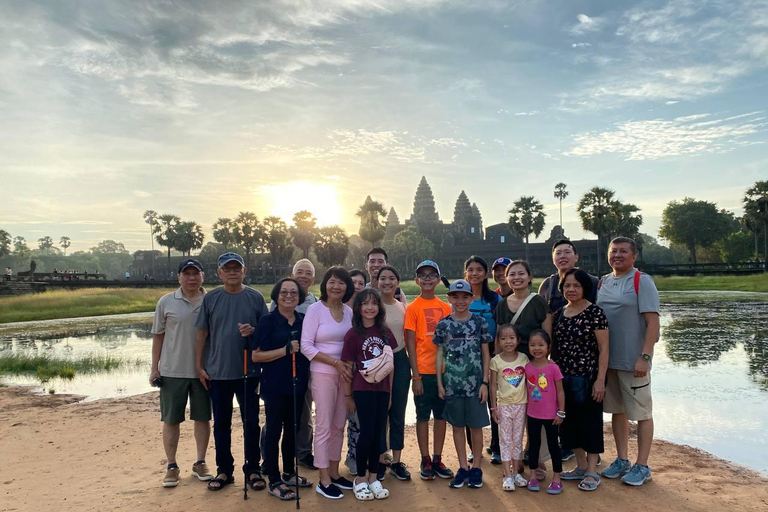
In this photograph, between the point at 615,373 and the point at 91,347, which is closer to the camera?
the point at 615,373

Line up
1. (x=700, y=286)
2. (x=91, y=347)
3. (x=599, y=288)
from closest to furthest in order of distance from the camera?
(x=599, y=288)
(x=91, y=347)
(x=700, y=286)

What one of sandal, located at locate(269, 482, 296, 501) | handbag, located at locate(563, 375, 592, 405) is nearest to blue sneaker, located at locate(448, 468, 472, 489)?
handbag, located at locate(563, 375, 592, 405)

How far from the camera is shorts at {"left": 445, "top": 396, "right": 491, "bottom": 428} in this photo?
476cm

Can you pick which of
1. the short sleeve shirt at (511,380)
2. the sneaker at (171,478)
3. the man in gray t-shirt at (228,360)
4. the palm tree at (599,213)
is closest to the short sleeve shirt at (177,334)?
the man in gray t-shirt at (228,360)

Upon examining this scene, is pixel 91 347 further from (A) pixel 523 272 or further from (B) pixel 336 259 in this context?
(B) pixel 336 259

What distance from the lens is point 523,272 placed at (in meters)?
5.04

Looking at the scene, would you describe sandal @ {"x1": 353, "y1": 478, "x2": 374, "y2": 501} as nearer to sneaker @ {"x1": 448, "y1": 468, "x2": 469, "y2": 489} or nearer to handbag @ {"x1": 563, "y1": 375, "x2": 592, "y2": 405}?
sneaker @ {"x1": 448, "y1": 468, "x2": 469, "y2": 489}

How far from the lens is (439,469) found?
507cm

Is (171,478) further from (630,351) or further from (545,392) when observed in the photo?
(630,351)

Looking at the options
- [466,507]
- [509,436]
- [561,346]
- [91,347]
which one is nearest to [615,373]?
[561,346]

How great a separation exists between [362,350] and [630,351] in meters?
2.53

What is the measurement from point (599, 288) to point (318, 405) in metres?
3.02

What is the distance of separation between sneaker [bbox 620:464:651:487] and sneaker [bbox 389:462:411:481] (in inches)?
79.7

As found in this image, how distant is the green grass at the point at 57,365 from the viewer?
11805 mm
